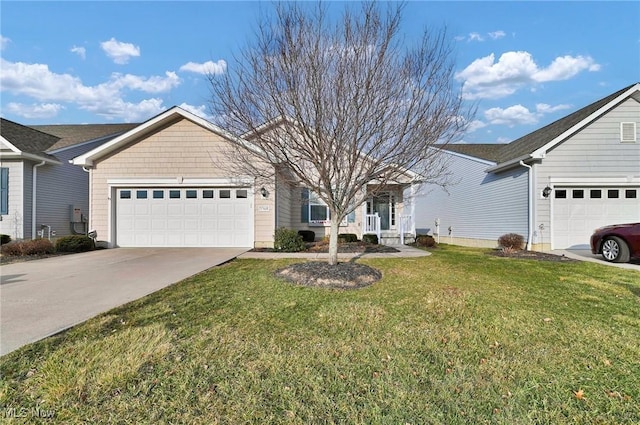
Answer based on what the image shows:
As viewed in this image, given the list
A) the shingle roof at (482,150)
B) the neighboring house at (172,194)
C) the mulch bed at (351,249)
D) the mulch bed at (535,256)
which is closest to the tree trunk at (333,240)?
the mulch bed at (351,249)

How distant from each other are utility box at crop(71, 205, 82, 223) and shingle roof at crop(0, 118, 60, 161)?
2.60 meters

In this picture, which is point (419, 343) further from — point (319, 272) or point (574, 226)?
point (574, 226)

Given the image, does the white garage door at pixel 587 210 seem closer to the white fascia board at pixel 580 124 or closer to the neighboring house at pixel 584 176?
the neighboring house at pixel 584 176

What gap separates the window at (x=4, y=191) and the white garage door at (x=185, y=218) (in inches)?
178

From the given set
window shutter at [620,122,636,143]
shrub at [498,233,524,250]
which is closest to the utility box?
shrub at [498,233,524,250]

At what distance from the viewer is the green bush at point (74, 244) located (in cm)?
1190

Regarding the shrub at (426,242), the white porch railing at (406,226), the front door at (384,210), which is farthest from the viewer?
the front door at (384,210)

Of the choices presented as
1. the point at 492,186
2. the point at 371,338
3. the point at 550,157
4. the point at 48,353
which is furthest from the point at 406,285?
the point at 492,186

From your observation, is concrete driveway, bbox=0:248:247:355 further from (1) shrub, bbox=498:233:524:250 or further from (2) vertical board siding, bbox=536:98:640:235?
(2) vertical board siding, bbox=536:98:640:235

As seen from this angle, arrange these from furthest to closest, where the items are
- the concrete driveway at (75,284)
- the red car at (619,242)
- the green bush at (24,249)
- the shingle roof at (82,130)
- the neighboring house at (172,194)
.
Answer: the shingle roof at (82,130) → the neighboring house at (172,194) → the green bush at (24,249) → the red car at (619,242) → the concrete driveway at (75,284)

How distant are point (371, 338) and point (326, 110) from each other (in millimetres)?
4164

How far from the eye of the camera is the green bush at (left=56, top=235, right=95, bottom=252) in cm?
1190

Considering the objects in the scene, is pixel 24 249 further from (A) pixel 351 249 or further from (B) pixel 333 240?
(A) pixel 351 249
